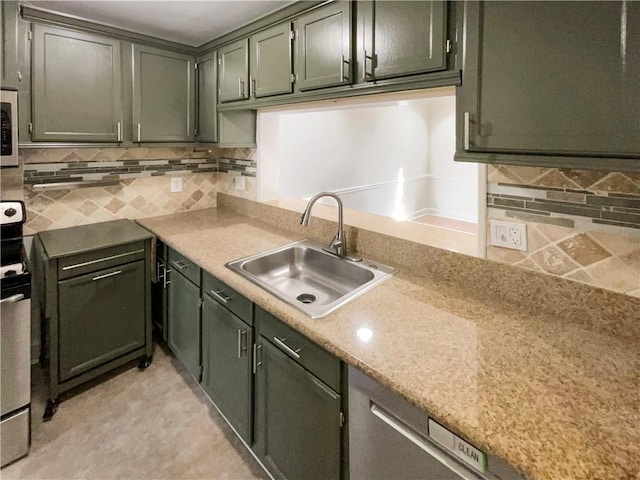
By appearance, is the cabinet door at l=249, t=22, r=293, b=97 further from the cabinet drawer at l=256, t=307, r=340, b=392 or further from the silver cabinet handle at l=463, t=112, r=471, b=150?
the cabinet drawer at l=256, t=307, r=340, b=392

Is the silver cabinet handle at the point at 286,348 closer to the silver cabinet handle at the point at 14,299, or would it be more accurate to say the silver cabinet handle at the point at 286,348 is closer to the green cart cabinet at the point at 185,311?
the green cart cabinet at the point at 185,311

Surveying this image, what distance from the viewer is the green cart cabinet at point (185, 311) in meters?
2.02

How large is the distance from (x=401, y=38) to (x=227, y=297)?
1290 millimetres

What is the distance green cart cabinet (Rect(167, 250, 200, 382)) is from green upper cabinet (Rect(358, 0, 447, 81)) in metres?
1.31

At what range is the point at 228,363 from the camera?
176 cm

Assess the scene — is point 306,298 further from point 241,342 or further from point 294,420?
point 294,420

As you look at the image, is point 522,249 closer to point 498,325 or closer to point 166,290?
point 498,325

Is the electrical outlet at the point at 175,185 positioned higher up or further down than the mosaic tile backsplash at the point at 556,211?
higher up

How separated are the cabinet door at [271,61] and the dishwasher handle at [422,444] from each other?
155 cm

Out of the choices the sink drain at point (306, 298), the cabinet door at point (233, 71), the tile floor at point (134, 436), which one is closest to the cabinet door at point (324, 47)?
the cabinet door at point (233, 71)

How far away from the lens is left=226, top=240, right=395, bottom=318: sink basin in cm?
174

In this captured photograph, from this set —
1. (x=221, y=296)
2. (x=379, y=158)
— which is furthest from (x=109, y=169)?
(x=379, y=158)

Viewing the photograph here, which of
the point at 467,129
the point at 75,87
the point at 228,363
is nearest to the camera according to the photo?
the point at 467,129

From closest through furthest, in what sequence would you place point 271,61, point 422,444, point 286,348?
point 422,444, point 286,348, point 271,61
